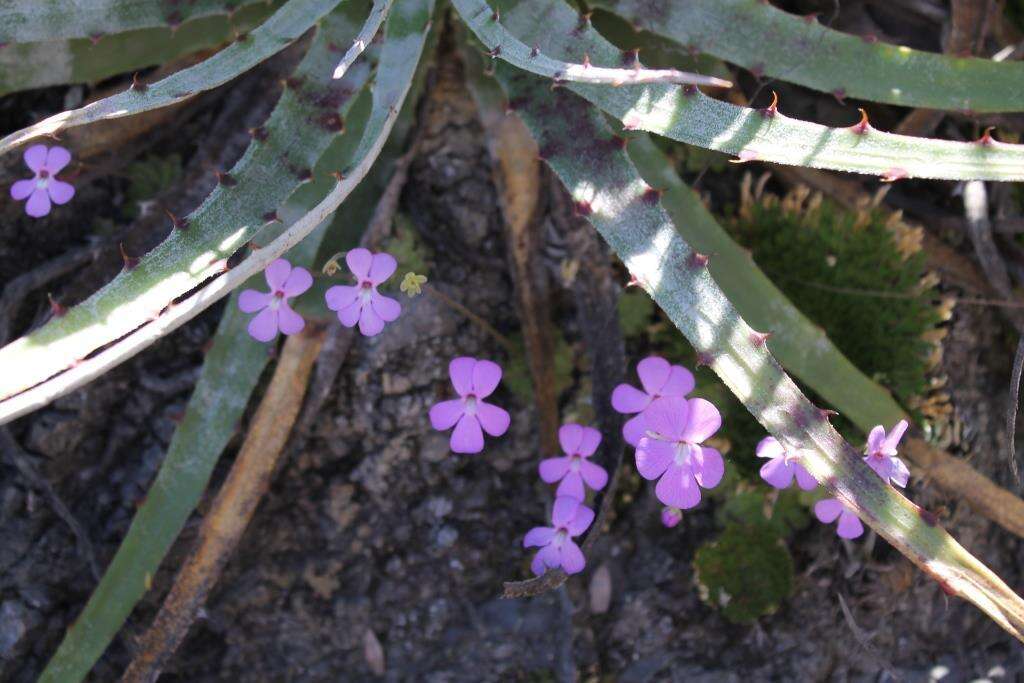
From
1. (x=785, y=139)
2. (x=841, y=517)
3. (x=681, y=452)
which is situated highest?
(x=785, y=139)

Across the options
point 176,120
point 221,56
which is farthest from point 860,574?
point 176,120

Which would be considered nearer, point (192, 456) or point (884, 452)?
point (884, 452)

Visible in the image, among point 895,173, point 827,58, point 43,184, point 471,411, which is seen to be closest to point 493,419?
point 471,411

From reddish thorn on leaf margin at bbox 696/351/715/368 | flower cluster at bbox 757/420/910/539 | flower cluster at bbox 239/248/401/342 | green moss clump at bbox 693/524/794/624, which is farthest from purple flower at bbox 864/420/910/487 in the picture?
flower cluster at bbox 239/248/401/342

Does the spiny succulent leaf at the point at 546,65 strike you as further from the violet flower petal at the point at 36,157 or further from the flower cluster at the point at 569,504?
the violet flower petal at the point at 36,157

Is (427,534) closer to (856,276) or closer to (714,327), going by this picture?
(714,327)

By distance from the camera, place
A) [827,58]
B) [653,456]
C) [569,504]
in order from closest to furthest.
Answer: [653,456] → [569,504] → [827,58]

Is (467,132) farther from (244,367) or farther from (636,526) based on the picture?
(636,526)
